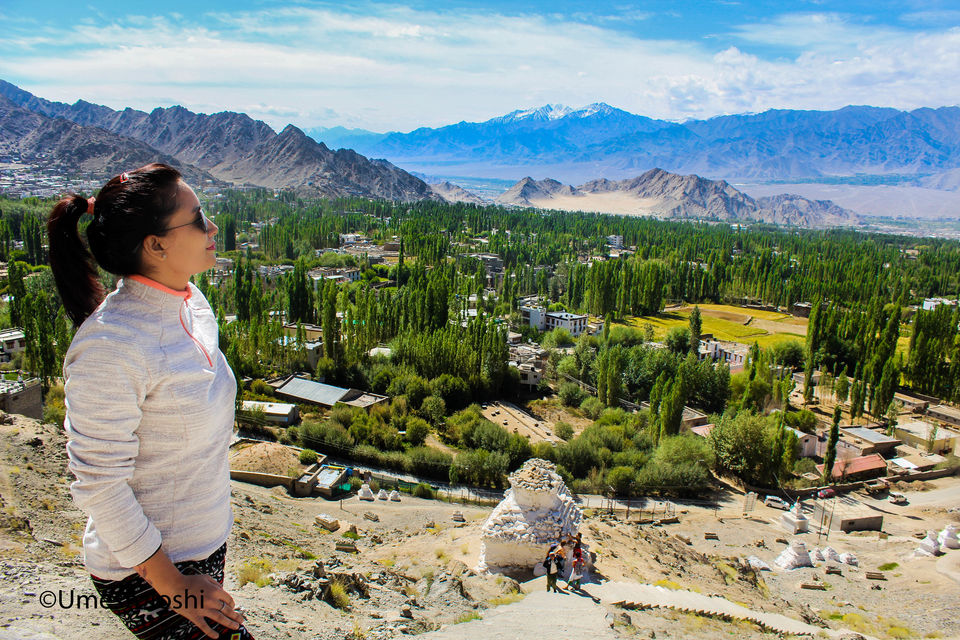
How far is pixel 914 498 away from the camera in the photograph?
17.5 m

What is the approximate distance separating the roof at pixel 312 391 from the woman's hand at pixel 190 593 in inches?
752

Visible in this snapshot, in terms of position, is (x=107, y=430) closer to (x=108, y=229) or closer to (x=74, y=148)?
(x=108, y=229)

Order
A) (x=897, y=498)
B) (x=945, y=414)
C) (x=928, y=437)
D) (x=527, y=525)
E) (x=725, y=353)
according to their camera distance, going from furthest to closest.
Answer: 1. (x=725, y=353)
2. (x=945, y=414)
3. (x=928, y=437)
4. (x=897, y=498)
5. (x=527, y=525)

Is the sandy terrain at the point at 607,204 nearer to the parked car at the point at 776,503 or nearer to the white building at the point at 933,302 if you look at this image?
the white building at the point at 933,302

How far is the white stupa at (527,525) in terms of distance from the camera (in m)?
9.26

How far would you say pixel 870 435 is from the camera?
21.5 m

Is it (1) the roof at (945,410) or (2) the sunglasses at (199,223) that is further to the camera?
(1) the roof at (945,410)

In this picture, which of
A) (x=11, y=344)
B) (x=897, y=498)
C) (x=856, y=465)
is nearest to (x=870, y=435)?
(x=856, y=465)

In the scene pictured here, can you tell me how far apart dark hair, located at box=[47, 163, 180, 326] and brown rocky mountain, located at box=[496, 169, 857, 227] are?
504 feet

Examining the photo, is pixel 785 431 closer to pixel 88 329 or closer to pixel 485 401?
pixel 485 401

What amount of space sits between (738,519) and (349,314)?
17.2 m

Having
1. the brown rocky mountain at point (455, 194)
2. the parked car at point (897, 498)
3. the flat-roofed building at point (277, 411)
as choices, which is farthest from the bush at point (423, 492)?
the brown rocky mountain at point (455, 194)

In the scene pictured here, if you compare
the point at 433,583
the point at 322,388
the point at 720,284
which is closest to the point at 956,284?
the point at 720,284

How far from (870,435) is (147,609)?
2512 cm
